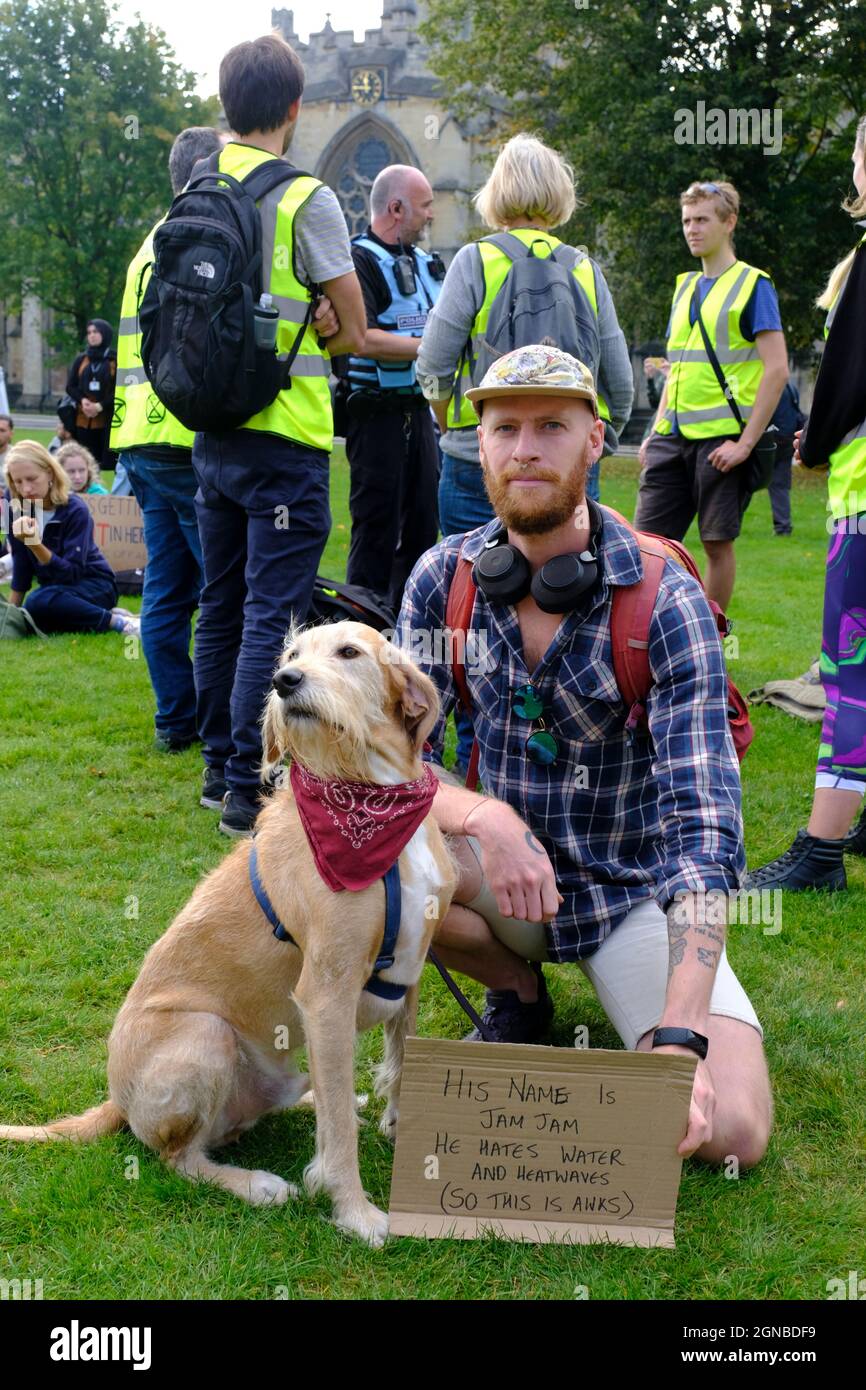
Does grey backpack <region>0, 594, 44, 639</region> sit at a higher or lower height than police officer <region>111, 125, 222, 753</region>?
lower

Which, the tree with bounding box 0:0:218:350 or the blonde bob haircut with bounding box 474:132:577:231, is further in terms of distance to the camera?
the tree with bounding box 0:0:218:350

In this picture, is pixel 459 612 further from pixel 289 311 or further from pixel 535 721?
pixel 289 311

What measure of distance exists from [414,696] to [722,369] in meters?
5.74

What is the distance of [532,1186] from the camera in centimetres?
302

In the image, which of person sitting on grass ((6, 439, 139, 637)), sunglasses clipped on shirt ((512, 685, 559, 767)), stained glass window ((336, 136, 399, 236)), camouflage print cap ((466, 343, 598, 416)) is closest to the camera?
camouflage print cap ((466, 343, 598, 416))

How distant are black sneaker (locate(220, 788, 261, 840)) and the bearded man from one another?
78.4 inches

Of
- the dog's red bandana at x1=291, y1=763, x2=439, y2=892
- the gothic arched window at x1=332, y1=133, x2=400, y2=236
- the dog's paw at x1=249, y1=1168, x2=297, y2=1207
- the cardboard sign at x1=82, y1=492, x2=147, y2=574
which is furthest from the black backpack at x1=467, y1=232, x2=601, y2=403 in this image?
the gothic arched window at x1=332, y1=133, x2=400, y2=236

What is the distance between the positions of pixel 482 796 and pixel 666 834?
2.03 feet

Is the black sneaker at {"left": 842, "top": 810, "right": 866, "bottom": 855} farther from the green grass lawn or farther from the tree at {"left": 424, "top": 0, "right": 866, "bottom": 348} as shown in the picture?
the tree at {"left": 424, "top": 0, "right": 866, "bottom": 348}

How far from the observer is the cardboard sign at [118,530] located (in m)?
11.4

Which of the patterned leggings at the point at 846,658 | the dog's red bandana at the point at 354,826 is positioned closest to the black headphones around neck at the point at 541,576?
the dog's red bandana at the point at 354,826

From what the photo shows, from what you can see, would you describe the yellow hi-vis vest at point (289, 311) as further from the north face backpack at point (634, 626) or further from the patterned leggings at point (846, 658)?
the patterned leggings at point (846, 658)

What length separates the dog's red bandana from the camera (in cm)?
296

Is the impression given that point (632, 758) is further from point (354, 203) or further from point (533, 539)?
point (354, 203)
